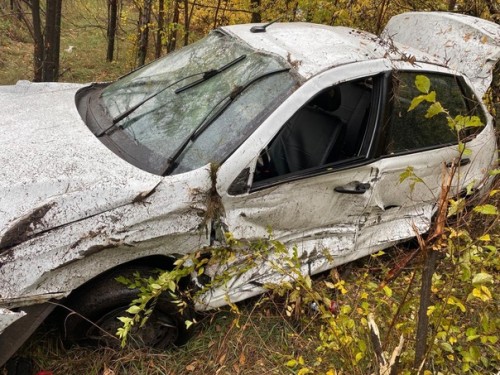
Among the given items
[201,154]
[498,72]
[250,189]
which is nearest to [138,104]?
[201,154]

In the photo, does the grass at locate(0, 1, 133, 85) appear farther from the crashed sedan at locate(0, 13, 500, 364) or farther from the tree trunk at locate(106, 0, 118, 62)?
the crashed sedan at locate(0, 13, 500, 364)

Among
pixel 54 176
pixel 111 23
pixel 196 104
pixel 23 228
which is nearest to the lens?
pixel 23 228

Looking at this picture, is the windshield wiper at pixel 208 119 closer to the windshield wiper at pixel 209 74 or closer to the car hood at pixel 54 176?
the car hood at pixel 54 176

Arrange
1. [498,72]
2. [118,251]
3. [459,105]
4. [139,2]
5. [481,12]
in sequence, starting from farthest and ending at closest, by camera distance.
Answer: [139,2]
[481,12]
[498,72]
[459,105]
[118,251]

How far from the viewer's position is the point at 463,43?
3660 millimetres

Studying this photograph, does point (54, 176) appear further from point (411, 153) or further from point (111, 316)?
point (411, 153)

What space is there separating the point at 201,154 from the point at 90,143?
0.59 metres

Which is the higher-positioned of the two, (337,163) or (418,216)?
(337,163)

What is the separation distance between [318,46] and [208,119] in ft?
2.95

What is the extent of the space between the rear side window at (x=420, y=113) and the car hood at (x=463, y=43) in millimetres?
215

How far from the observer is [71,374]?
2334 millimetres

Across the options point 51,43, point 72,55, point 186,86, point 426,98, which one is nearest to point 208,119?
A: point 186,86

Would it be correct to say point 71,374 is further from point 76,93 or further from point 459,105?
point 459,105

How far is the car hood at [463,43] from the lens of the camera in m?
3.60
